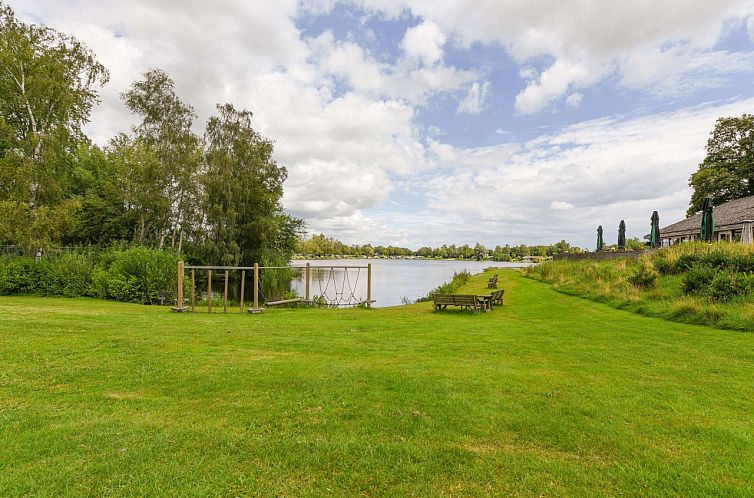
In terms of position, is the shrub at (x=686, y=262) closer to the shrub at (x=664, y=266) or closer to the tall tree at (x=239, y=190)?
the shrub at (x=664, y=266)

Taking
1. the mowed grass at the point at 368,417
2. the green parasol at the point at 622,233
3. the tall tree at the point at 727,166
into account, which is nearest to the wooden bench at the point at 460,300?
the mowed grass at the point at 368,417

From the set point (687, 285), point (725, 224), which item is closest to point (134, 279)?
point (687, 285)

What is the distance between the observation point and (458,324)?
445 inches

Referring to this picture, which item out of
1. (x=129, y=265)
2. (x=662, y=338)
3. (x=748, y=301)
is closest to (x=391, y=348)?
(x=662, y=338)

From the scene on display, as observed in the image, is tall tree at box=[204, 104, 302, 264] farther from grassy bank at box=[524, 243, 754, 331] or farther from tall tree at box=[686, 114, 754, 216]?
tall tree at box=[686, 114, 754, 216]

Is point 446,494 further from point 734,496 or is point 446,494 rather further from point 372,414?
point 734,496

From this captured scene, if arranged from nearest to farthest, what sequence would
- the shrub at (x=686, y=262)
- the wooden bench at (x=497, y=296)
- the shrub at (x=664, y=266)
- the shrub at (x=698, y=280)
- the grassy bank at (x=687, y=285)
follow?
the grassy bank at (x=687, y=285) < the shrub at (x=698, y=280) < the shrub at (x=686, y=262) < the wooden bench at (x=497, y=296) < the shrub at (x=664, y=266)

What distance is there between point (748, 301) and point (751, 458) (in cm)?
1084

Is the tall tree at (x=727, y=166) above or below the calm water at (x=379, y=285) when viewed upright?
above

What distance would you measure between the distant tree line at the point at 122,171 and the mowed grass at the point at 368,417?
16.5m

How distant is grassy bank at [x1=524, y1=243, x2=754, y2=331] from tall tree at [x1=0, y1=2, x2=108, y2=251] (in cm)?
2613

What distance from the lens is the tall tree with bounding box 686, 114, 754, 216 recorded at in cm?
3719

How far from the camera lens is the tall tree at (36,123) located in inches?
746

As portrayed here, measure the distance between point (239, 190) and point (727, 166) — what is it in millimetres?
46367
